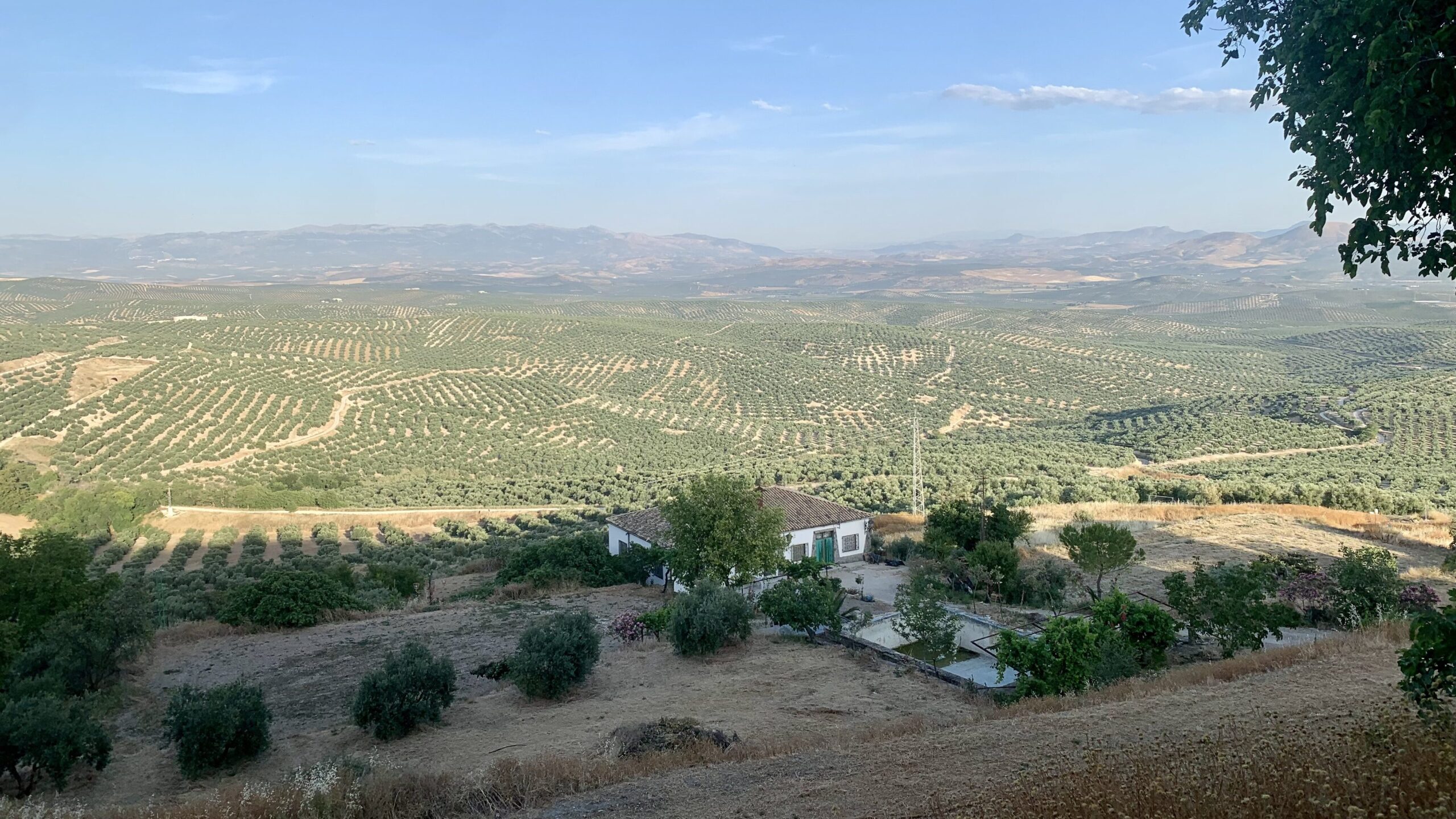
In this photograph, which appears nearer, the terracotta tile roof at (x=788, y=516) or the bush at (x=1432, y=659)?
the bush at (x=1432, y=659)

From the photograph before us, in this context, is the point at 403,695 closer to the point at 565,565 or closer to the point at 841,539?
the point at 565,565

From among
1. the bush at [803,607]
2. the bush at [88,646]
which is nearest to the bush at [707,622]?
the bush at [803,607]

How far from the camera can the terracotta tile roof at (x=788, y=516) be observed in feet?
83.3

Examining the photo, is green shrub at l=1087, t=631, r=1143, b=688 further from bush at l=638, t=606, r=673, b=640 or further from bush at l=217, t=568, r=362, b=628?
bush at l=217, t=568, r=362, b=628

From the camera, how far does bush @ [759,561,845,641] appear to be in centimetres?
1576

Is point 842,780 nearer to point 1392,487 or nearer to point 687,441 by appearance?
point 1392,487

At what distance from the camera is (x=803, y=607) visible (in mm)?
15789

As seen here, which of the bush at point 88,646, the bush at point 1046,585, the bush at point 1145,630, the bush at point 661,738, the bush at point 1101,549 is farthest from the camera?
the bush at point 1046,585

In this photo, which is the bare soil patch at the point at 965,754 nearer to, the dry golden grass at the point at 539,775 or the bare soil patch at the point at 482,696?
the dry golden grass at the point at 539,775

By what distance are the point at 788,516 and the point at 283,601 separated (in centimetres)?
1406

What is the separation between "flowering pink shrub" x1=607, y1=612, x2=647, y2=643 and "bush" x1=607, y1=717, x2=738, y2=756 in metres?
6.29

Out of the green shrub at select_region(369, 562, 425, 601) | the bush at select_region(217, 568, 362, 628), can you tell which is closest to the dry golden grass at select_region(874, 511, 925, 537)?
the green shrub at select_region(369, 562, 425, 601)

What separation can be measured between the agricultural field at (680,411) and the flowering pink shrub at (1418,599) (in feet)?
47.2

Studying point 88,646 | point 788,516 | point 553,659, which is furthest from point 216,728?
point 788,516
